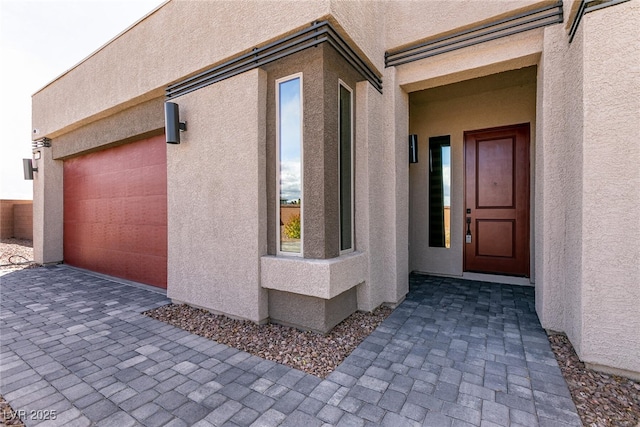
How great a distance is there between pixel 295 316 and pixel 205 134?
2665 millimetres

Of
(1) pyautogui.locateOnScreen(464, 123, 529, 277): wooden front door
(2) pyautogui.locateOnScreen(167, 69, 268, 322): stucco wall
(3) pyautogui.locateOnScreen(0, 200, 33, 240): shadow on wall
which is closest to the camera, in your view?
(2) pyautogui.locateOnScreen(167, 69, 268, 322): stucco wall

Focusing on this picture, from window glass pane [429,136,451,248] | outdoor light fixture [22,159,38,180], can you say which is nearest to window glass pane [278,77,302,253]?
window glass pane [429,136,451,248]

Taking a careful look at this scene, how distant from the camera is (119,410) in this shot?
82.0 inches

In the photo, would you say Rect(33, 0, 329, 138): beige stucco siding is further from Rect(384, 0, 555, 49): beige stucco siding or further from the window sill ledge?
the window sill ledge

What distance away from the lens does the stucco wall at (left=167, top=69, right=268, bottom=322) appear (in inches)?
137

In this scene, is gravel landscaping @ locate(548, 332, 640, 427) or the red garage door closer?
gravel landscaping @ locate(548, 332, 640, 427)

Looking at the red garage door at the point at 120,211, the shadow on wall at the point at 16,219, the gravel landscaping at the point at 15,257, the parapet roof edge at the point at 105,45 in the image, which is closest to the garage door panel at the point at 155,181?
the red garage door at the point at 120,211

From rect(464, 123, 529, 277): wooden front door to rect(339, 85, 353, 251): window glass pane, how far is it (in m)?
2.99

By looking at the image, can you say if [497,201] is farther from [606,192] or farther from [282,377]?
[282,377]

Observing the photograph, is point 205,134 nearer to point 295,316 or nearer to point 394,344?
point 295,316

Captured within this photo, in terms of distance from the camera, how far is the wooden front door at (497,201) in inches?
203

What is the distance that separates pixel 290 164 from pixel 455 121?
3.79m

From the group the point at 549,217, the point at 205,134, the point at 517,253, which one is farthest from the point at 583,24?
the point at 205,134

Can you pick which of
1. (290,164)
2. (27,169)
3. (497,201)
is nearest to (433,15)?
(290,164)
